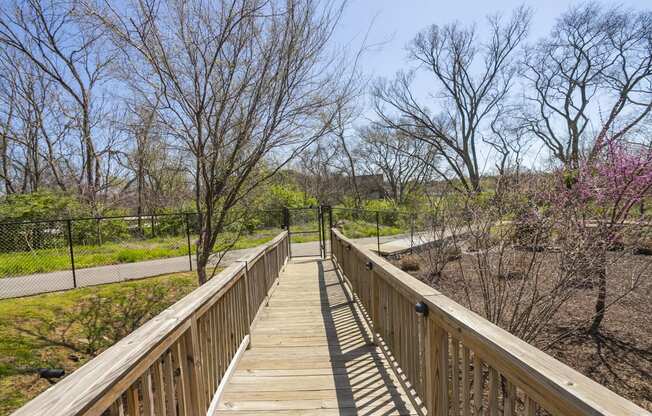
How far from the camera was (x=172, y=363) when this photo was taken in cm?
177

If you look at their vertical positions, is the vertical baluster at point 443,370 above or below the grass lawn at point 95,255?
above

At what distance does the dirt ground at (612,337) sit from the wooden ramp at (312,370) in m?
1.46

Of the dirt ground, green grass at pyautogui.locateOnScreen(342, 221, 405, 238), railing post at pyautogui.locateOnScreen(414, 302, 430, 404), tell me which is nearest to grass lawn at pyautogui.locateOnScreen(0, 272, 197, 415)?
railing post at pyautogui.locateOnScreen(414, 302, 430, 404)

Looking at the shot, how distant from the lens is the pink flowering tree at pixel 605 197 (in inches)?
144

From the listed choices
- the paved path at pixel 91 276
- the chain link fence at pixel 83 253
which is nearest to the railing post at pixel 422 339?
the chain link fence at pixel 83 253

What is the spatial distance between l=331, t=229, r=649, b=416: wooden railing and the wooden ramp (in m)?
0.22

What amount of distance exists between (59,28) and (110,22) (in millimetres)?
4327

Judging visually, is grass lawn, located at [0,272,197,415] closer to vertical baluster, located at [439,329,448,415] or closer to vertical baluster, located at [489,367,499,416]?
vertical baluster, located at [439,329,448,415]

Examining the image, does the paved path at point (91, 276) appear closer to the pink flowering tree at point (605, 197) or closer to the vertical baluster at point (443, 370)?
the vertical baluster at point (443, 370)

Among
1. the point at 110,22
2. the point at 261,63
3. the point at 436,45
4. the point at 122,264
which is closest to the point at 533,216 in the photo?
the point at 261,63

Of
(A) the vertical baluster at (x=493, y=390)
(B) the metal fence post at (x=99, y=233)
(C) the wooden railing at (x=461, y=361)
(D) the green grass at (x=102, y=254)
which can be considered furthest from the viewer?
(B) the metal fence post at (x=99, y=233)

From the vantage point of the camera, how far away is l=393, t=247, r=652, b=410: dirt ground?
3.72 m

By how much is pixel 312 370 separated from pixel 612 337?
4.36m

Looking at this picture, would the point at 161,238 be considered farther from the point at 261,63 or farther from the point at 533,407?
the point at 533,407
